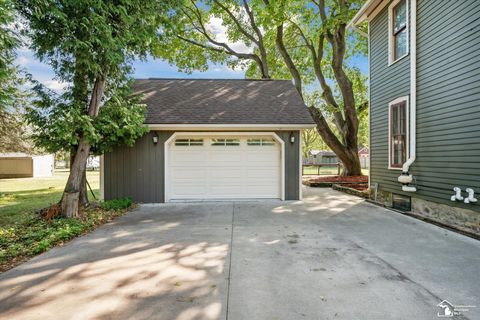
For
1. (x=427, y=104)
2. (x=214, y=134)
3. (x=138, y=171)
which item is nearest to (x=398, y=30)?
(x=427, y=104)

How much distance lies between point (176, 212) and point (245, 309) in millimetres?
4805

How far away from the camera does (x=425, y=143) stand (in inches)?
242

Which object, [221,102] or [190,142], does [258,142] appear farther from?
[190,142]

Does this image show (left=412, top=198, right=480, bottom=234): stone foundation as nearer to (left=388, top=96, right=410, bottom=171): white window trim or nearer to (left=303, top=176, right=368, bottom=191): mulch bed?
(left=388, top=96, right=410, bottom=171): white window trim

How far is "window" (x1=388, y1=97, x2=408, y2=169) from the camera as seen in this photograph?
22.9ft

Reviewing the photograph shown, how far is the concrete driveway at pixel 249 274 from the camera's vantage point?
2.53 metres

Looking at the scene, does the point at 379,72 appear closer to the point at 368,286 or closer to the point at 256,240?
the point at 256,240

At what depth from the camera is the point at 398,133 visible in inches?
286

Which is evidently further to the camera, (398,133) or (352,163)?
(352,163)

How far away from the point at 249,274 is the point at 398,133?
6076 millimetres

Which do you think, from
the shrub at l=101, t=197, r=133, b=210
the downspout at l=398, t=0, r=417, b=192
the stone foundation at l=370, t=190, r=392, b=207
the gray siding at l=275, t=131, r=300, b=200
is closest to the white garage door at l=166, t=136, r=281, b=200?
the gray siding at l=275, t=131, r=300, b=200

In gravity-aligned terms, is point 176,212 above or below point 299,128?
below

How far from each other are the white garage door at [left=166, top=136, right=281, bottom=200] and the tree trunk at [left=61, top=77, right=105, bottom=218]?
260 centimetres

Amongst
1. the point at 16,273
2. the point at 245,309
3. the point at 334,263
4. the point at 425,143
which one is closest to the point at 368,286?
the point at 334,263
